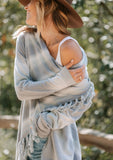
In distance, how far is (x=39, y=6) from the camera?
1.96 m

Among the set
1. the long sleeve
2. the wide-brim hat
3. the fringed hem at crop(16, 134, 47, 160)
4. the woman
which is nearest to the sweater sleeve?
the woman

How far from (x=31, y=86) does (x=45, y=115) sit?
0.17 meters

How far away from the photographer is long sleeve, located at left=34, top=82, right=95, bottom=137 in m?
1.90

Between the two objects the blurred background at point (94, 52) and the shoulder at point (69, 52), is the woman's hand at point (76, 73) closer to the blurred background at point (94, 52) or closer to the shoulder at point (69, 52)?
the shoulder at point (69, 52)

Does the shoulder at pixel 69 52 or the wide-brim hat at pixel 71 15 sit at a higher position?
the wide-brim hat at pixel 71 15

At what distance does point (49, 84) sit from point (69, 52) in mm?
204

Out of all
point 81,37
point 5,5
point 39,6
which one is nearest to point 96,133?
point 81,37

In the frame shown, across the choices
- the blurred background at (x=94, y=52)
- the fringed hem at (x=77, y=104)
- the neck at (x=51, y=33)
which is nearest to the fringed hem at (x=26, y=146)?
the fringed hem at (x=77, y=104)

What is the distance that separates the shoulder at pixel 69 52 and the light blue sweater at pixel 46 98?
41 mm

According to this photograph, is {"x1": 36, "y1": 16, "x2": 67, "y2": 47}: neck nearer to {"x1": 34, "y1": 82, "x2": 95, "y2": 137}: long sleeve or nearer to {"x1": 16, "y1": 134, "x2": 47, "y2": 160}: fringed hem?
{"x1": 34, "y1": 82, "x2": 95, "y2": 137}: long sleeve

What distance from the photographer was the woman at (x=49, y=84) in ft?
6.23

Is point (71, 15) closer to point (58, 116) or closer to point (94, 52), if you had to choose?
point (58, 116)

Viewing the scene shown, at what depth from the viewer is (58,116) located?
1906 mm

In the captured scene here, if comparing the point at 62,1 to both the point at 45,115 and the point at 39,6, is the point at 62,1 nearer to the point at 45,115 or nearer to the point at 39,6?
the point at 39,6
